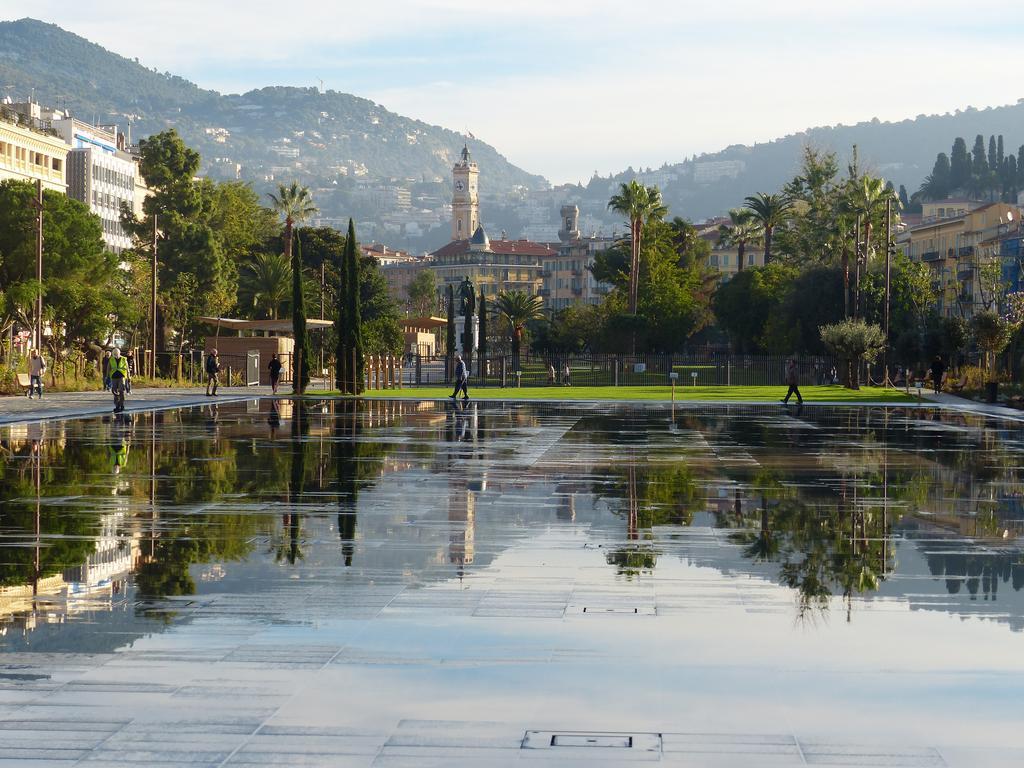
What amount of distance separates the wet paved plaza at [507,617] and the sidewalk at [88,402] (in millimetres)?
17743

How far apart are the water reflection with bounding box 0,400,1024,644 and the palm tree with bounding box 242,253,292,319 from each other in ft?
191

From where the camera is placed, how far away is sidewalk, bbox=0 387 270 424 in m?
38.7

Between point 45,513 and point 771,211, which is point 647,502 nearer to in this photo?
point 45,513

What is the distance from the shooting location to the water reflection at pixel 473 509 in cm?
1121

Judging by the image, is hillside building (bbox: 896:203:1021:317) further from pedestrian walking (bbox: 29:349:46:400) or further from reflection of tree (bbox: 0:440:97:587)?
reflection of tree (bbox: 0:440:97:587)

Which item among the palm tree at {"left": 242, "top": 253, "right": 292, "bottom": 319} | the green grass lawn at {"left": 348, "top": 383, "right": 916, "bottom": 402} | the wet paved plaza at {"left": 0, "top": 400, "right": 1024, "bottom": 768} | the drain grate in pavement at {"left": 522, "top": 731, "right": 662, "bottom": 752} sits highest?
the palm tree at {"left": 242, "top": 253, "right": 292, "bottom": 319}

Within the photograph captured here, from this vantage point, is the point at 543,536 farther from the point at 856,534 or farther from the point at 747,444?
the point at 747,444

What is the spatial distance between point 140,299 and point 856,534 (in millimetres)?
68247

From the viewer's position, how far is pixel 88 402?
4756 cm

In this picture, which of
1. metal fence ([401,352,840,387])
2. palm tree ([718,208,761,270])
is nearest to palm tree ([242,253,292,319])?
metal fence ([401,352,840,387])

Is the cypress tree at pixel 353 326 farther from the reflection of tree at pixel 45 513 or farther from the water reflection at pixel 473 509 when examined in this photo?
the reflection of tree at pixel 45 513

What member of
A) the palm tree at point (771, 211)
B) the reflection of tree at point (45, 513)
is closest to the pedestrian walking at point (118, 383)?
the reflection of tree at point (45, 513)

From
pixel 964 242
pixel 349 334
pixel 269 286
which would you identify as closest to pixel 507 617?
pixel 349 334

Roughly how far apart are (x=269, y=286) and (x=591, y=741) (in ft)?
279
